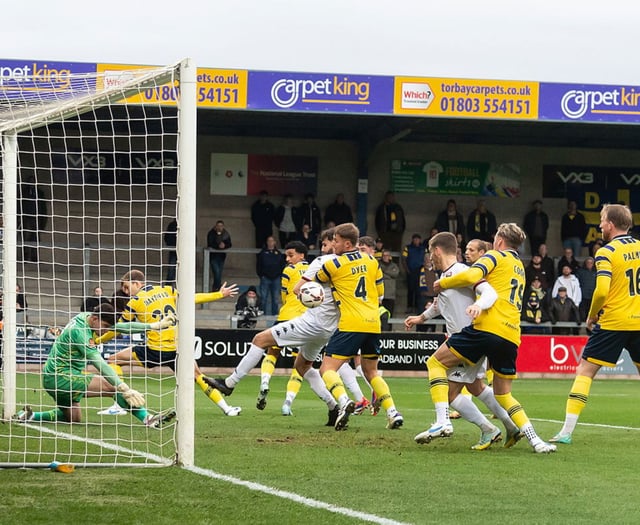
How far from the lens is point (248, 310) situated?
2336 cm

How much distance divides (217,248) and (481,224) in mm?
6193

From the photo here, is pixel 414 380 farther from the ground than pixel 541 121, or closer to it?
closer to it

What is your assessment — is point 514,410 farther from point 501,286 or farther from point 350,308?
point 350,308

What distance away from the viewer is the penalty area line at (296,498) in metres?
5.79

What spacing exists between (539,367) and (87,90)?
15719 mm

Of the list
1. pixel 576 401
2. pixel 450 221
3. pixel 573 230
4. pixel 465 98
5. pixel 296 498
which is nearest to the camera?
pixel 296 498

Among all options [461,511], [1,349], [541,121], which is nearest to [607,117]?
[541,121]

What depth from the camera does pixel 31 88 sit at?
9930mm

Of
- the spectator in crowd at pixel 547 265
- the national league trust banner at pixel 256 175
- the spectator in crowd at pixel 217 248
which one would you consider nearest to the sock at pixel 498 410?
the spectator in crowd at pixel 217 248

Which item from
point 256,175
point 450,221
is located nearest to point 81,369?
point 450,221

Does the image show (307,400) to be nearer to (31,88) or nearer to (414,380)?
(414,380)

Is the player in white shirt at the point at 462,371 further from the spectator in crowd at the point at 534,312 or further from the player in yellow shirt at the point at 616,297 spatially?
the spectator in crowd at the point at 534,312

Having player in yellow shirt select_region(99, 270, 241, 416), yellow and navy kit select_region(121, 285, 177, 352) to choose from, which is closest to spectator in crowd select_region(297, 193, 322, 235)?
player in yellow shirt select_region(99, 270, 241, 416)

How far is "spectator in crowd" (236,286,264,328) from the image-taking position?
23.2 metres
